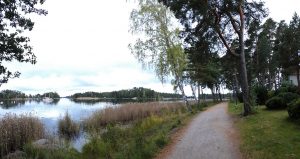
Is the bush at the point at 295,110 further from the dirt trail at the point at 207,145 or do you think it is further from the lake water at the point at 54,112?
the lake water at the point at 54,112

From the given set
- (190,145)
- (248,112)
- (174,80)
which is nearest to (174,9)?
(248,112)

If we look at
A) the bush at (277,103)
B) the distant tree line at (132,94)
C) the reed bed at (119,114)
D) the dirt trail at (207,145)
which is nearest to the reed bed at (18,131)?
the reed bed at (119,114)

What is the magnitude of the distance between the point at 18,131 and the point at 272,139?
41.7ft

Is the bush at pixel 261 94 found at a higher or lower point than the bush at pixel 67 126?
higher

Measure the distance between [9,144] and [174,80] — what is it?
2227 centimetres

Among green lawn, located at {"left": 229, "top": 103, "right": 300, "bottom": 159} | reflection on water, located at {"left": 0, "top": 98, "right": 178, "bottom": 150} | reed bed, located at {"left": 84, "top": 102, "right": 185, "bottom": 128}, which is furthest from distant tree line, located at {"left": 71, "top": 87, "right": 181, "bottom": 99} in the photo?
green lawn, located at {"left": 229, "top": 103, "right": 300, "bottom": 159}

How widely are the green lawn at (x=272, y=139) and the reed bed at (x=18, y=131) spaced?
1096 cm

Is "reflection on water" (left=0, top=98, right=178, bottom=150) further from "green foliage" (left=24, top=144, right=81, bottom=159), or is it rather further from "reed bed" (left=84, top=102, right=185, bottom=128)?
"green foliage" (left=24, top=144, right=81, bottom=159)

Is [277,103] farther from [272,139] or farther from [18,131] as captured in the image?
[18,131]

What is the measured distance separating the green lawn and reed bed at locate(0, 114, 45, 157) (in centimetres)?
1096

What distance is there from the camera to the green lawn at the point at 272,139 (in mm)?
10953

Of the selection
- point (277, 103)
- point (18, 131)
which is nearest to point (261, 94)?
point (277, 103)

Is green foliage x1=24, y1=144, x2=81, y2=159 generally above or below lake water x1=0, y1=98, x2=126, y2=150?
below

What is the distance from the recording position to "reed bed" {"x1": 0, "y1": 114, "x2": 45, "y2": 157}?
1790 cm
